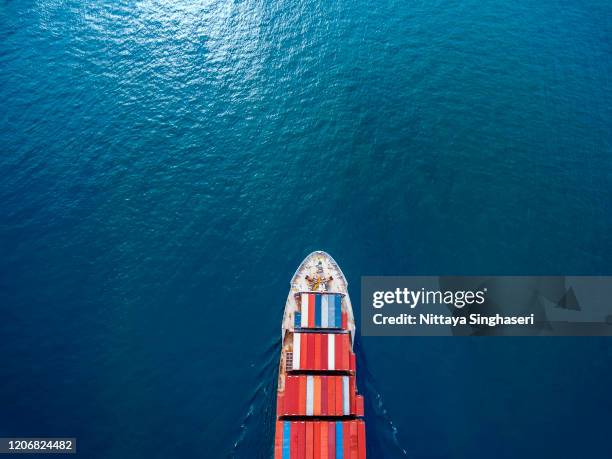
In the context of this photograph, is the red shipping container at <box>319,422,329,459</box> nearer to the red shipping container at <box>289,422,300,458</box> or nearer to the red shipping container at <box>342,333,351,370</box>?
the red shipping container at <box>289,422,300,458</box>

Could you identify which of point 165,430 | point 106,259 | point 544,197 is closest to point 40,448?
point 165,430

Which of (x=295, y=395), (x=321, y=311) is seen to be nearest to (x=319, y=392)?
(x=295, y=395)

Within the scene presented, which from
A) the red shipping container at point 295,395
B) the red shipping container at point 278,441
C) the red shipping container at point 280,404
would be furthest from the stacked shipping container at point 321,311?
the red shipping container at point 278,441

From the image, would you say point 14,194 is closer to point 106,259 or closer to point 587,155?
point 106,259

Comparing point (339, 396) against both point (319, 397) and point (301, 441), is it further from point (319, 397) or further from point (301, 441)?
point (301, 441)

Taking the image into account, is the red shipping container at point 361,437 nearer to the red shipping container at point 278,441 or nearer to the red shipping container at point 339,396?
the red shipping container at point 339,396
